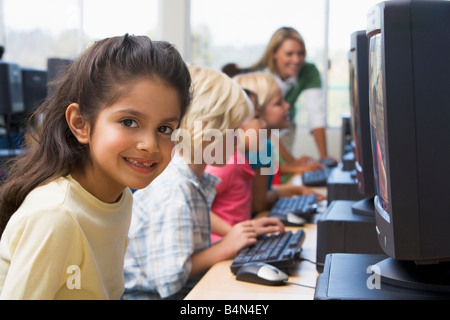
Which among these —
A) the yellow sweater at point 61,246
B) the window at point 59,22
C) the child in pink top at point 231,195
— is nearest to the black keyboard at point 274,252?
the child in pink top at point 231,195

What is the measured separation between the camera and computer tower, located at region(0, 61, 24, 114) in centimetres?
321

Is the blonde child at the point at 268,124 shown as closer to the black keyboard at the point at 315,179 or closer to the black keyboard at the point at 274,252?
the black keyboard at the point at 315,179

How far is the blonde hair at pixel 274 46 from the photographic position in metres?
3.34

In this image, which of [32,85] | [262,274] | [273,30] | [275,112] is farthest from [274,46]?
[262,274]

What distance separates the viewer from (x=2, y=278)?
36.8 inches

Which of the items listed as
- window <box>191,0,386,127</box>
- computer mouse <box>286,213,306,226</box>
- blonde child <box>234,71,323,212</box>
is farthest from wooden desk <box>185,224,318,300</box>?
window <box>191,0,386,127</box>

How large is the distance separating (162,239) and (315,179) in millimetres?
1526

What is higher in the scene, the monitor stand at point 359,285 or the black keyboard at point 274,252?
the monitor stand at point 359,285

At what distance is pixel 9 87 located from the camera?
3.24 meters

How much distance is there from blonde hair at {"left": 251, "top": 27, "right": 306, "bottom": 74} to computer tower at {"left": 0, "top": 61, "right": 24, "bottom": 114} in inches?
50.6

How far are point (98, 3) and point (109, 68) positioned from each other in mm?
4562

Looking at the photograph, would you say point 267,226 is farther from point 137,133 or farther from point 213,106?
point 137,133

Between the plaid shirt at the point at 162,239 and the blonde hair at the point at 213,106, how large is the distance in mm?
154
